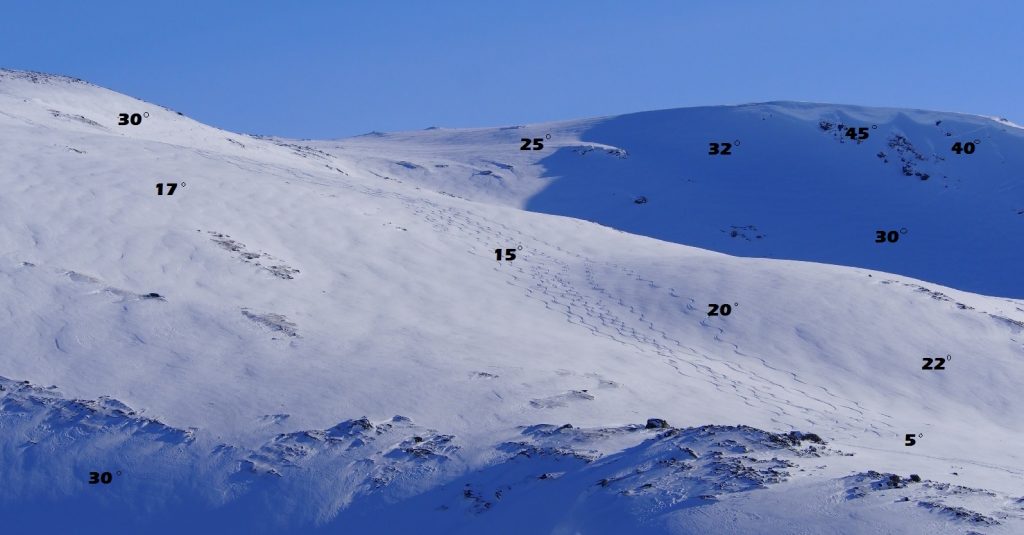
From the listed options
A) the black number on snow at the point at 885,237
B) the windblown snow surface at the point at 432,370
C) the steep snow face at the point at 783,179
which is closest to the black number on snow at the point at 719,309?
the windblown snow surface at the point at 432,370

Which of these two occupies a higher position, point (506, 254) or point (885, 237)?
point (885, 237)

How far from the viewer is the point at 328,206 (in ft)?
91.7

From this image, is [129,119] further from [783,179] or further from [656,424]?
[656,424]

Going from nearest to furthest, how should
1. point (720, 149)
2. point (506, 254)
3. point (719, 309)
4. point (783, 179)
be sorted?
point (719, 309) < point (506, 254) < point (783, 179) < point (720, 149)

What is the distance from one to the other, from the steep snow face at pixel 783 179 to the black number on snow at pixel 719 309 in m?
18.9

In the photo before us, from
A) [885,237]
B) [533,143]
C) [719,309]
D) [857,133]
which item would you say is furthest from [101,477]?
[857,133]

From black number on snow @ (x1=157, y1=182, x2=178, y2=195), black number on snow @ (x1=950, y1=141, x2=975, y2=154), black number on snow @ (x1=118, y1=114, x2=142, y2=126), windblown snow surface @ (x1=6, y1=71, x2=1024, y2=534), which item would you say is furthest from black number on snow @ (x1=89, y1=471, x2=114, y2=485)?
black number on snow @ (x1=950, y1=141, x2=975, y2=154)

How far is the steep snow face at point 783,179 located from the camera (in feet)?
147

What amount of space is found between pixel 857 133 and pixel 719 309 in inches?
1342

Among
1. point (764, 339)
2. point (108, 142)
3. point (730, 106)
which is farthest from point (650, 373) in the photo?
point (730, 106)

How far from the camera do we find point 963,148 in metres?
53.8

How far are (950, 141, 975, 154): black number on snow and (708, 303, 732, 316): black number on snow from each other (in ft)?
109

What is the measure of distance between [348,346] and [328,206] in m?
9.51

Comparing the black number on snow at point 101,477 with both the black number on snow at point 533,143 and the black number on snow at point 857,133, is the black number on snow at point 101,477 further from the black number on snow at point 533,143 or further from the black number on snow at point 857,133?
the black number on snow at point 857,133
